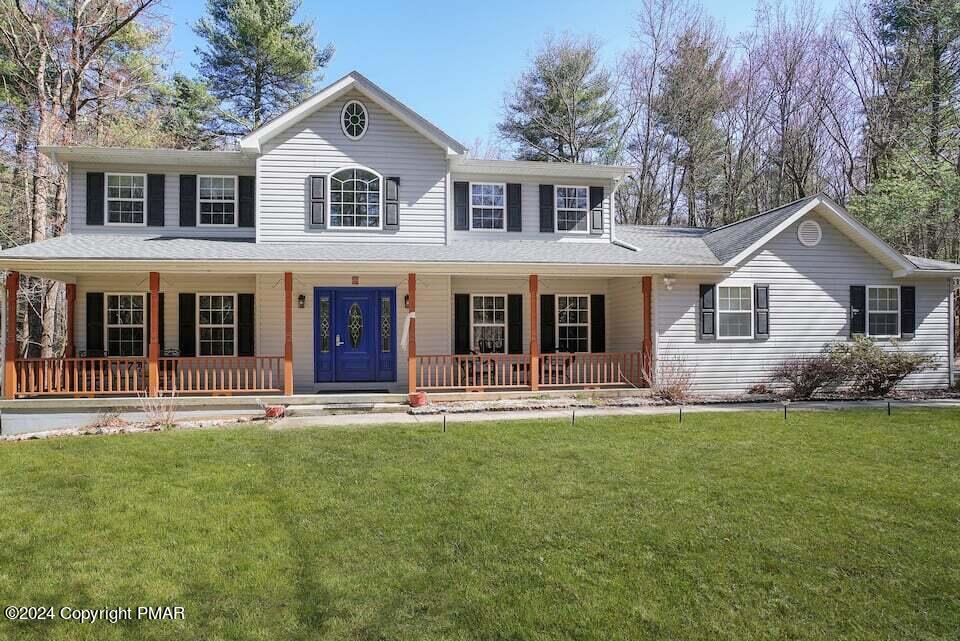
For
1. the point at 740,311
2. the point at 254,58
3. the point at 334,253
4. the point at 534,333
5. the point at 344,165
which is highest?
the point at 254,58

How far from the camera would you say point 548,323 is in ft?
44.4

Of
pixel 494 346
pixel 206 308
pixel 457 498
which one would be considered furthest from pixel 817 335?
pixel 206 308

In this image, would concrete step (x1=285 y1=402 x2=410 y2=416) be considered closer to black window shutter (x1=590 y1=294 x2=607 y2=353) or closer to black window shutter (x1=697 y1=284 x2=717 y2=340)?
black window shutter (x1=590 y1=294 x2=607 y2=353)

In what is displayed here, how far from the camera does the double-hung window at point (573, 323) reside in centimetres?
1369

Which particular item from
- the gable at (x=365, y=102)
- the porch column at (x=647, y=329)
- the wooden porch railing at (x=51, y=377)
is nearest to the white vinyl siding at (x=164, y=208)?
the gable at (x=365, y=102)

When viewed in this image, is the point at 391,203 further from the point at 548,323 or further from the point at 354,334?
the point at 548,323

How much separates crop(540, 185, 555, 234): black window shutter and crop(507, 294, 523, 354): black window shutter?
1.90m

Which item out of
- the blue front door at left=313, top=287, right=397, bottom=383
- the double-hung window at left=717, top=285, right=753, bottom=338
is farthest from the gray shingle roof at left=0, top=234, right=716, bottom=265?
the blue front door at left=313, top=287, right=397, bottom=383

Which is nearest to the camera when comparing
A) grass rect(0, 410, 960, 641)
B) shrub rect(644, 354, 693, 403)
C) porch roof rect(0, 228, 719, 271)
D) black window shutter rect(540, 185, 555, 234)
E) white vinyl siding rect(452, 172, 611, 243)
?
grass rect(0, 410, 960, 641)

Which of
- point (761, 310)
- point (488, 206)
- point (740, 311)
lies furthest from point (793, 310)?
point (488, 206)

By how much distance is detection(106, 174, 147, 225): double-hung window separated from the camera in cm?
1212

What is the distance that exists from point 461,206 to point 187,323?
711 cm

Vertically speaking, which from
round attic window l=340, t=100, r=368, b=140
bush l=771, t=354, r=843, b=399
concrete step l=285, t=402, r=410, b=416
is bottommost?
concrete step l=285, t=402, r=410, b=416

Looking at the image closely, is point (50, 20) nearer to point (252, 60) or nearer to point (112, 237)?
point (252, 60)
